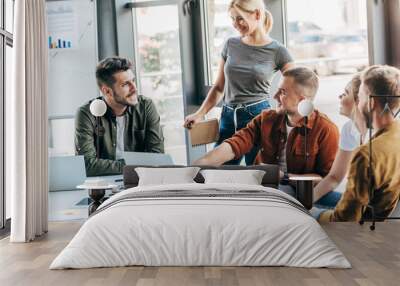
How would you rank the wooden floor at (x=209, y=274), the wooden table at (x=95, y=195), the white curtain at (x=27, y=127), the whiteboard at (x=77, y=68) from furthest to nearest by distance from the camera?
the whiteboard at (x=77, y=68)
the wooden table at (x=95, y=195)
the white curtain at (x=27, y=127)
the wooden floor at (x=209, y=274)

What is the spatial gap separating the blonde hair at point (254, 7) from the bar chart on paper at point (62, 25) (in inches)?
82.1

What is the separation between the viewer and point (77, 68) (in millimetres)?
6230

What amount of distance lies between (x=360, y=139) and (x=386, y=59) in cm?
106

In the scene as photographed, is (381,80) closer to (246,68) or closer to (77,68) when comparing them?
Answer: (246,68)

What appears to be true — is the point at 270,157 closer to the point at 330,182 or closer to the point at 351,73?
the point at 330,182

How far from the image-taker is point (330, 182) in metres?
5.88

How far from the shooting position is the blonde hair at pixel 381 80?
5.83 metres

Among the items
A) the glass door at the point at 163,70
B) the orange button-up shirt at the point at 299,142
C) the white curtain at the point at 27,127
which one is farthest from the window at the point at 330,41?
the white curtain at the point at 27,127

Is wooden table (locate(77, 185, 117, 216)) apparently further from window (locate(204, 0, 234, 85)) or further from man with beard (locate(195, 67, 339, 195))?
window (locate(204, 0, 234, 85))

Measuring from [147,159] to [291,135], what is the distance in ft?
6.11

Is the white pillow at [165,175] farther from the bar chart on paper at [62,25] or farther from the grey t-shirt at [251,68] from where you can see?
the bar chart on paper at [62,25]

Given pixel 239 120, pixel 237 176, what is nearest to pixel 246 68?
pixel 239 120

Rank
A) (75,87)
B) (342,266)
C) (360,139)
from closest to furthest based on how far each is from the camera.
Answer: (342,266)
(360,139)
(75,87)

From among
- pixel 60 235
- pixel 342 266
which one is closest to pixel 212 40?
pixel 60 235
